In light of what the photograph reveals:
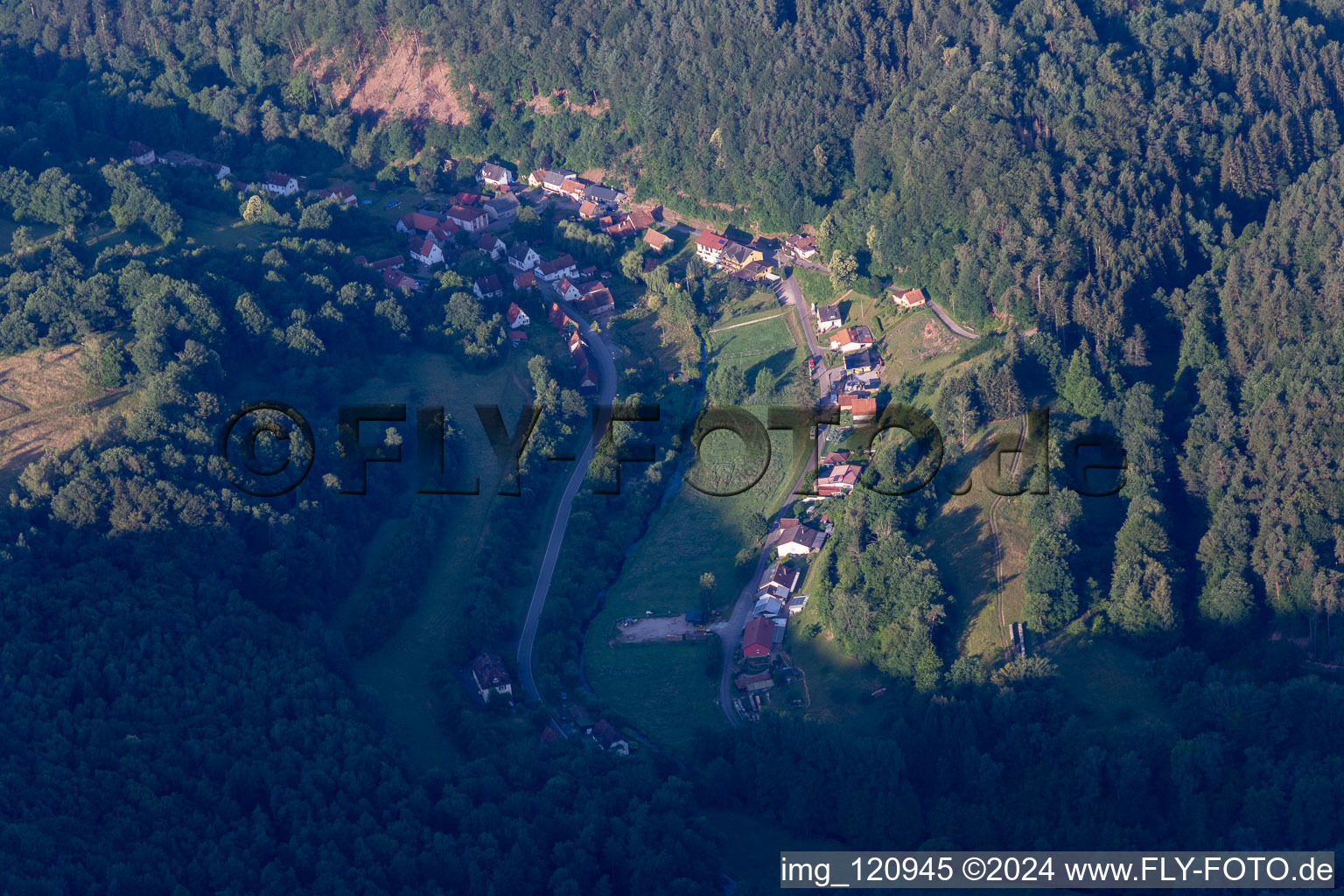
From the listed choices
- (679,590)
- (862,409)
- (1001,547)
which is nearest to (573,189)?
(862,409)

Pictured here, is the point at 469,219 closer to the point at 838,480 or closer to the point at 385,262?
the point at 385,262

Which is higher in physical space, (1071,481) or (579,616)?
(1071,481)

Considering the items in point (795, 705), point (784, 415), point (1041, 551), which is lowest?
point (795, 705)

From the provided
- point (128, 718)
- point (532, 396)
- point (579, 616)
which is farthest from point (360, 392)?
point (128, 718)

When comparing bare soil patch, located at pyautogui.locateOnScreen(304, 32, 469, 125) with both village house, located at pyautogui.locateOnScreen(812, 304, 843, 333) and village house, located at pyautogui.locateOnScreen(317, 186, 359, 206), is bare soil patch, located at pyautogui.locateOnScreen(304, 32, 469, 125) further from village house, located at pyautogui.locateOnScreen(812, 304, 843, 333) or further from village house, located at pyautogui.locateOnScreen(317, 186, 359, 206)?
village house, located at pyautogui.locateOnScreen(812, 304, 843, 333)

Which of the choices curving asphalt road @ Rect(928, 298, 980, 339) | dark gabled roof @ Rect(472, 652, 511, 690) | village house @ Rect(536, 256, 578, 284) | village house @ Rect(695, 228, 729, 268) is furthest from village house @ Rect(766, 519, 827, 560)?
village house @ Rect(536, 256, 578, 284)

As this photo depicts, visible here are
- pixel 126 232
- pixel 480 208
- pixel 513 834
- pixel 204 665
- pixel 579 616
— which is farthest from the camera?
pixel 480 208

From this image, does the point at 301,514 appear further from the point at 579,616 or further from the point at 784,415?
the point at 784,415
